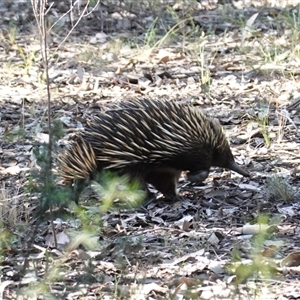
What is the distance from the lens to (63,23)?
35.6ft

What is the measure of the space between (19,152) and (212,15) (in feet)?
16.4

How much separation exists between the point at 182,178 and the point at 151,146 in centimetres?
74

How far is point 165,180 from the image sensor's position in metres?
5.92

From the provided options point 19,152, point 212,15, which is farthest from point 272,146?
point 212,15

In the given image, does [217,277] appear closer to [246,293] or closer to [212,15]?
[246,293]

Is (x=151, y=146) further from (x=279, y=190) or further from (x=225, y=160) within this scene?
(x=279, y=190)

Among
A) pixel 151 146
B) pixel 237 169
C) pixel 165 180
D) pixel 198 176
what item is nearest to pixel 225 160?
pixel 237 169

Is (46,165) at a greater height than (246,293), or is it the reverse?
(46,165)

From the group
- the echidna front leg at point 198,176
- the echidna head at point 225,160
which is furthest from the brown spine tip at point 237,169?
the echidna front leg at point 198,176

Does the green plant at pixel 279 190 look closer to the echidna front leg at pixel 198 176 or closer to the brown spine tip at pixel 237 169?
the brown spine tip at pixel 237 169

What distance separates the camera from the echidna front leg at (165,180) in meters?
5.89

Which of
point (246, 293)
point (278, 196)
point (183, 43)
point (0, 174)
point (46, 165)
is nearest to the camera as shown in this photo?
point (46, 165)

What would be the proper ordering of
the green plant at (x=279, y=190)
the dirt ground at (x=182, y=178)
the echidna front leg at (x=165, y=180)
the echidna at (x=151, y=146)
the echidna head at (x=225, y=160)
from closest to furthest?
the dirt ground at (x=182, y=178), the green plant at (x=279, y=190), the echidna at (x=151, y=146), the echidna front leg at (x=165, y=180), the echidna head at (x=225, y=160)

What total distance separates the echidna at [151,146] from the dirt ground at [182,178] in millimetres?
196
